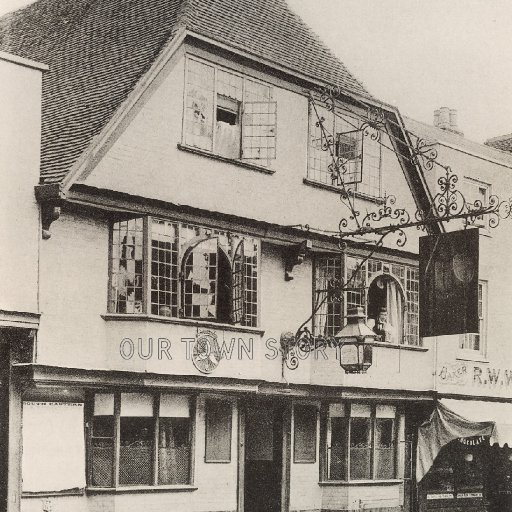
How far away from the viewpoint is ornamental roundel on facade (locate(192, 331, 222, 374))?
1747 centimetres

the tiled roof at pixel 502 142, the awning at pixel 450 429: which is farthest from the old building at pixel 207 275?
the tiled roof at pixel 502 142

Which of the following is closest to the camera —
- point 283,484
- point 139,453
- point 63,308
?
point 63,308

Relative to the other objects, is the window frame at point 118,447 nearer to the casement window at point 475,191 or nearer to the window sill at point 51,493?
the window sill at point 51,493

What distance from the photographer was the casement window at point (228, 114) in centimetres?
1834

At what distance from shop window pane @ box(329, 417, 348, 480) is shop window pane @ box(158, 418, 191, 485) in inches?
155

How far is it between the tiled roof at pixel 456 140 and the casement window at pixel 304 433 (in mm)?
7794

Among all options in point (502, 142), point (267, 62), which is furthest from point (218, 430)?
point (502, 142)

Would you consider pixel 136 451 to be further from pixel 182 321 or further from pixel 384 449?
pixel 384 449

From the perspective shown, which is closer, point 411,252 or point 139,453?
point 139,453

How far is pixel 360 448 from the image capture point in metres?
21.4

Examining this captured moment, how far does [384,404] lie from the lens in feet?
72.2

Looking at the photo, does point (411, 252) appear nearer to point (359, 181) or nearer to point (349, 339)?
point (359, 181)

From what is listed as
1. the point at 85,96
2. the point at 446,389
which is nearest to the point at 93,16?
the point at 85,96

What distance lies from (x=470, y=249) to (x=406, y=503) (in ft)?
22.8
